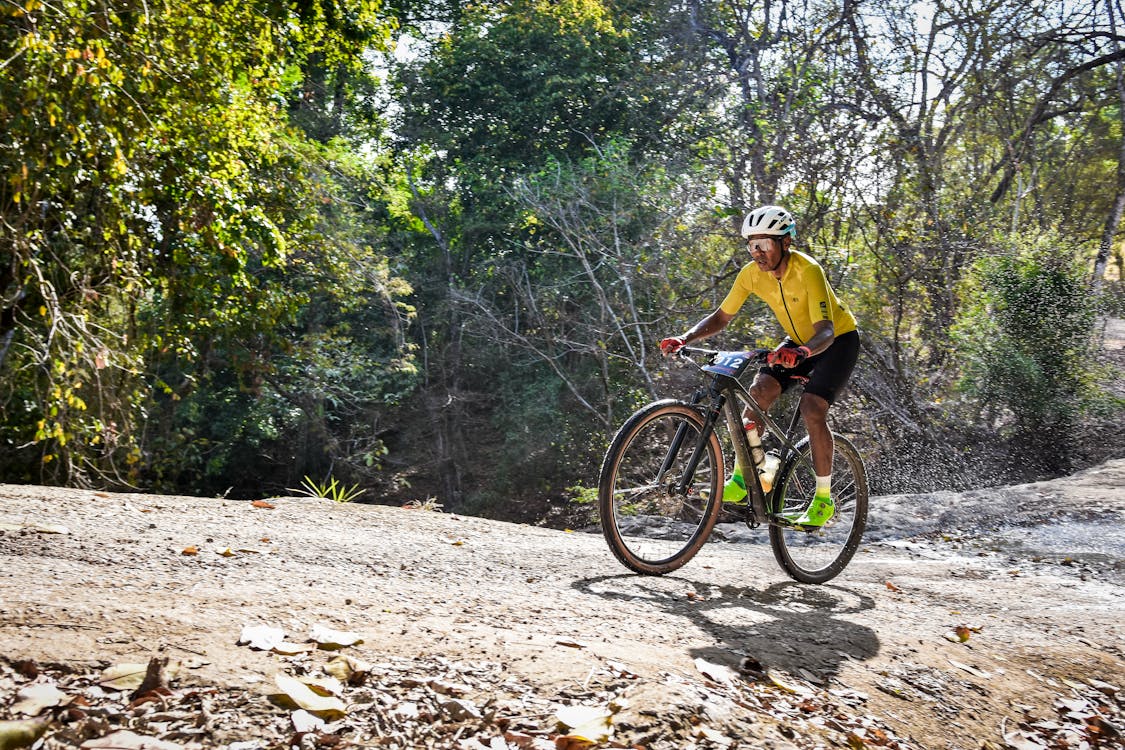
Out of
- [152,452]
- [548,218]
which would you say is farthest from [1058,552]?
[152,452]

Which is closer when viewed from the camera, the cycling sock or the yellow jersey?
the yellow jersey

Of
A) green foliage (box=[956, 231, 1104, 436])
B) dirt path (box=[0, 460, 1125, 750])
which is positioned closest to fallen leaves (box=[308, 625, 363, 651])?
dirt path (box=[0, 460, 1125, 750])

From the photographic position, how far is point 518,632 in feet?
12.3

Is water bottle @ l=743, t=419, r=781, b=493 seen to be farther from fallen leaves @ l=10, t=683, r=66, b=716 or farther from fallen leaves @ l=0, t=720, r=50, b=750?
fallen leaves @ l=0, t=720, r=50, b=750

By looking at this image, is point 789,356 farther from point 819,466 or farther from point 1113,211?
point 1113,211

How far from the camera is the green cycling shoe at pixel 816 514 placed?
582cm

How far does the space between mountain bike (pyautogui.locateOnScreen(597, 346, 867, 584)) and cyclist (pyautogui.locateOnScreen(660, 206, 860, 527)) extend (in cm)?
12

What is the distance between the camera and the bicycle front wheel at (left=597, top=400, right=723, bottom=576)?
5.35 m

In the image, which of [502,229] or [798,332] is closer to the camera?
[798,332]

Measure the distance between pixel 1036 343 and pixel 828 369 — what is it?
8.21 metres

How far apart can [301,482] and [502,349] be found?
567cm

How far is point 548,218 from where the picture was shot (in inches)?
744

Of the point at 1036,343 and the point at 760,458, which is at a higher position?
the point at 1036,343

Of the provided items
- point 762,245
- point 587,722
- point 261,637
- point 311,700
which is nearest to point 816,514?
point 762,245
